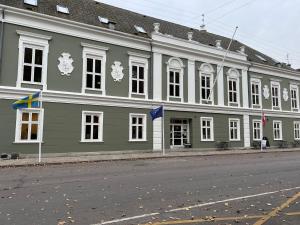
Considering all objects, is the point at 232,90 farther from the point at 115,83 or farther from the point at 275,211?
the point at 275,211

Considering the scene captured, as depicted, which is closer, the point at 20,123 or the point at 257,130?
the point at 20,123

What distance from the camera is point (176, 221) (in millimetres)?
5766

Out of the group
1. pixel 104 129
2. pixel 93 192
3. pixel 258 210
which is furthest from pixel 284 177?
pixel 104 129

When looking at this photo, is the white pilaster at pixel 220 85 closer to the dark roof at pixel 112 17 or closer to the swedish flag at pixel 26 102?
the dark roof at pixel 112 17

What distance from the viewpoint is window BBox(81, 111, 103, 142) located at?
21391mm

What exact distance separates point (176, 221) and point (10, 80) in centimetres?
1657

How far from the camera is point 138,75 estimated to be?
24.6m

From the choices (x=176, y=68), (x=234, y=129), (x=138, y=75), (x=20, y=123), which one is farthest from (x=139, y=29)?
(x=234, y=129)

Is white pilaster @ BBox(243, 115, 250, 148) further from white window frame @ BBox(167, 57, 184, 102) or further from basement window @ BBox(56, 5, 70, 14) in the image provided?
basement window @ BBox(56, 5, 70, 14)

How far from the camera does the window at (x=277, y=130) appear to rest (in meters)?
34.0

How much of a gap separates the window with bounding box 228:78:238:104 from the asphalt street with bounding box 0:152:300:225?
63.8 feet

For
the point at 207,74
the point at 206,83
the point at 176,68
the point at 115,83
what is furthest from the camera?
the point at 207,74

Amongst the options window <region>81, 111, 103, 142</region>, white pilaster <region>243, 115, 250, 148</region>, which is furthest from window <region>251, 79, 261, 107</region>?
window <region>81, 111, 103, 142</region>

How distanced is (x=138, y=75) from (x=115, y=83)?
7.52 ft
